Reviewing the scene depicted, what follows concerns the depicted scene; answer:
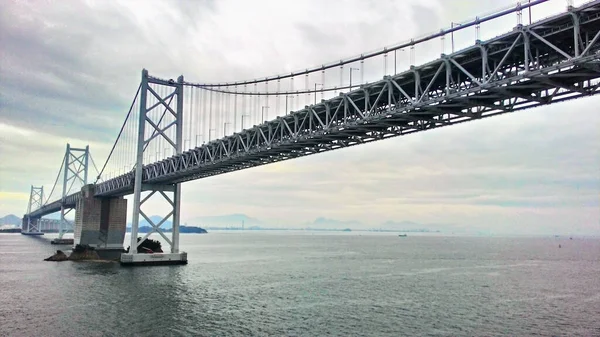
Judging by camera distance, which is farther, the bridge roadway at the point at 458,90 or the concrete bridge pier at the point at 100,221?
the concrete bridge pier at the point at 100,221

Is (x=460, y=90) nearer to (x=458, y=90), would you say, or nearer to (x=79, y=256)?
(x=458, y=90)

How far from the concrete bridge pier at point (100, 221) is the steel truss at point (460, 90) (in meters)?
51.9

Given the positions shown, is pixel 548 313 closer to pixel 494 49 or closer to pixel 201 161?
pixel 494 49

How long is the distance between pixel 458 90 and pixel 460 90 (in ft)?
0.50

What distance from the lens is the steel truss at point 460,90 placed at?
18.7m

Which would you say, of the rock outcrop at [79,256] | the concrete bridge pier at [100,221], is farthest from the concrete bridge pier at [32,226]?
the rock outcrop at [79,256]

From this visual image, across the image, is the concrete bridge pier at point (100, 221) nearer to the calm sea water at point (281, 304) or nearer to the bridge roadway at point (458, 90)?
the calm sea water at point (281, 304)

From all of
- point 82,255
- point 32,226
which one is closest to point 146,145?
point 82,255

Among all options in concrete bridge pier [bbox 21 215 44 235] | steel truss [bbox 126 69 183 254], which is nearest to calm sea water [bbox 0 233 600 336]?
steel truss [bbox 126 69 183 254]

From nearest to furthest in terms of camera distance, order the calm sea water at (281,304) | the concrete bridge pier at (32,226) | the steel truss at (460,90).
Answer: the steel truss at (460,90), the calm sea water at (281,304), the concrete bridge pier at (32,226)

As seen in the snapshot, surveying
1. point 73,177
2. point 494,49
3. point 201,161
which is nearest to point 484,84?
point 494,49

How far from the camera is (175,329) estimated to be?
77.3 ft

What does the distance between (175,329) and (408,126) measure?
17642 mm

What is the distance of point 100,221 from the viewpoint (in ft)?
271
